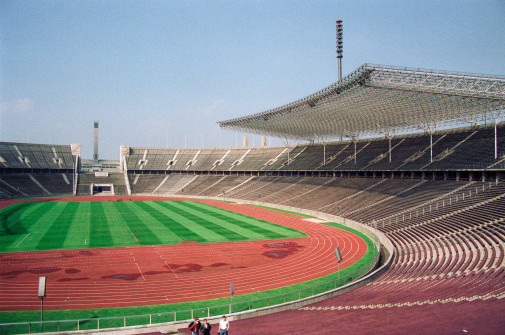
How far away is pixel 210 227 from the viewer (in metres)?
38.8

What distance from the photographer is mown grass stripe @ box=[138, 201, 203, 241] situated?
3319 centimetres

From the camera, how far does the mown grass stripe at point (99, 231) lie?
30.1m

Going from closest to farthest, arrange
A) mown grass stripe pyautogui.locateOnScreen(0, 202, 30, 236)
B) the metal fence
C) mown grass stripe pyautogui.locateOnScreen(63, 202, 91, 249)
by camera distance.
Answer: the metal fence < mown grass stripe pyautogui.locateOnScreen(63, 202, 91, 249) < mown grass stripe pyautogui.locateOnScreen(0, 202, 30, 236)

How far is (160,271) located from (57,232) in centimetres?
1704

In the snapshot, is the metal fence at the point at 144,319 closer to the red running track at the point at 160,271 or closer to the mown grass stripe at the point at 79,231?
the red running track at the point at 160,271

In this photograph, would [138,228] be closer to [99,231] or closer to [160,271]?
[99,231]

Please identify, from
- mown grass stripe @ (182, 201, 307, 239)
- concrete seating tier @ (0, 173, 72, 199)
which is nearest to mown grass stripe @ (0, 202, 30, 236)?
mown grass stripe @ (182, 201, 307, 239)

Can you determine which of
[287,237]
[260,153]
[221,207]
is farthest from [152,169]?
[287,237]

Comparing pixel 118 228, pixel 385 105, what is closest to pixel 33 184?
pixel 118 228

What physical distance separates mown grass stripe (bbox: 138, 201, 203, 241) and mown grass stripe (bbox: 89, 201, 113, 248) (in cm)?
580

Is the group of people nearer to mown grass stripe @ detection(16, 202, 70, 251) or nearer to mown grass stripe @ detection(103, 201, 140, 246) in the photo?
mown grass stripe @ detection(103, 201, 140, 246)

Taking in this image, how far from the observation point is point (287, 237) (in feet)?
111

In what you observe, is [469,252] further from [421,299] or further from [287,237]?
[287,237]

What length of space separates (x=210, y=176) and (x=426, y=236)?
66.1m
